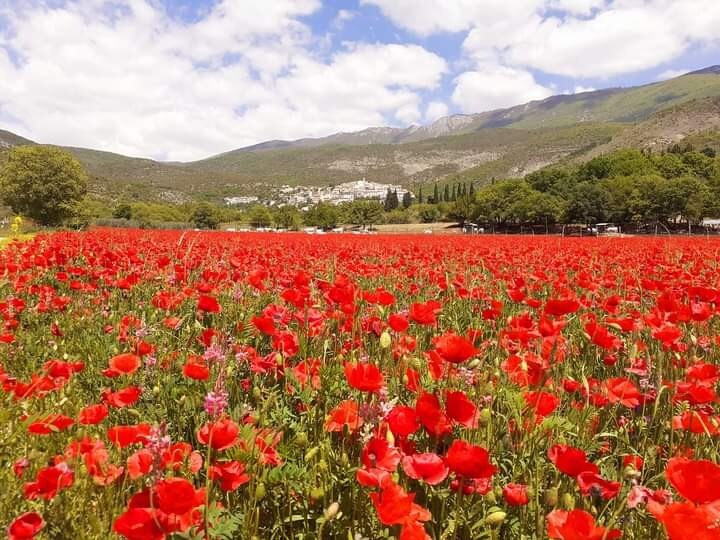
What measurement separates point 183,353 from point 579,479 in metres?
2.82

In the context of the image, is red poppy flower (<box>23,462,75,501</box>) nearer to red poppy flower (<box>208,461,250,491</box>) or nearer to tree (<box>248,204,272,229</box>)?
red poppy flower (<box>208,461,250,491</box>)

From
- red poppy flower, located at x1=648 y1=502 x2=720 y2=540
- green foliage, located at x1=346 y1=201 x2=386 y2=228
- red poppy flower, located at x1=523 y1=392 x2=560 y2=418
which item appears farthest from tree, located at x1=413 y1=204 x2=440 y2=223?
red poppy flower, located at x1=648 y1=502 x2=720 y2=540

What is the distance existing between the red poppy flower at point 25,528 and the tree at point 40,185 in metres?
56.1

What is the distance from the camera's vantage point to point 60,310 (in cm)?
479

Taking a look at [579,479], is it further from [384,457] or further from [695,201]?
[695,201]

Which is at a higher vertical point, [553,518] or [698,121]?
[698,121]

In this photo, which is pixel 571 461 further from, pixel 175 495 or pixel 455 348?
pixel 175 495

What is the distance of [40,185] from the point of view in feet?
163

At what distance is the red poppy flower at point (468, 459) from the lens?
1287 millimetres

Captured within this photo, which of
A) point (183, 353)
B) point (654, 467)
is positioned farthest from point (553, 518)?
point (183, 353)

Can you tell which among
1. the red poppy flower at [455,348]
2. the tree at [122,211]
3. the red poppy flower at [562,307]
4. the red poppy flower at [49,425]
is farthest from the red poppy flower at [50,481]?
the tree at [122,211]

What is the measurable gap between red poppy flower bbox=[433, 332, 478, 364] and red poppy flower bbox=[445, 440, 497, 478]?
0.44 metres

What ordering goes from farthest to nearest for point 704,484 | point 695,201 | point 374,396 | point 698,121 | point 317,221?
point 698,121 → point 317,221 → point 695,201 → point 374,396 → point 704,484

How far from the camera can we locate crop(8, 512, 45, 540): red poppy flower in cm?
117
